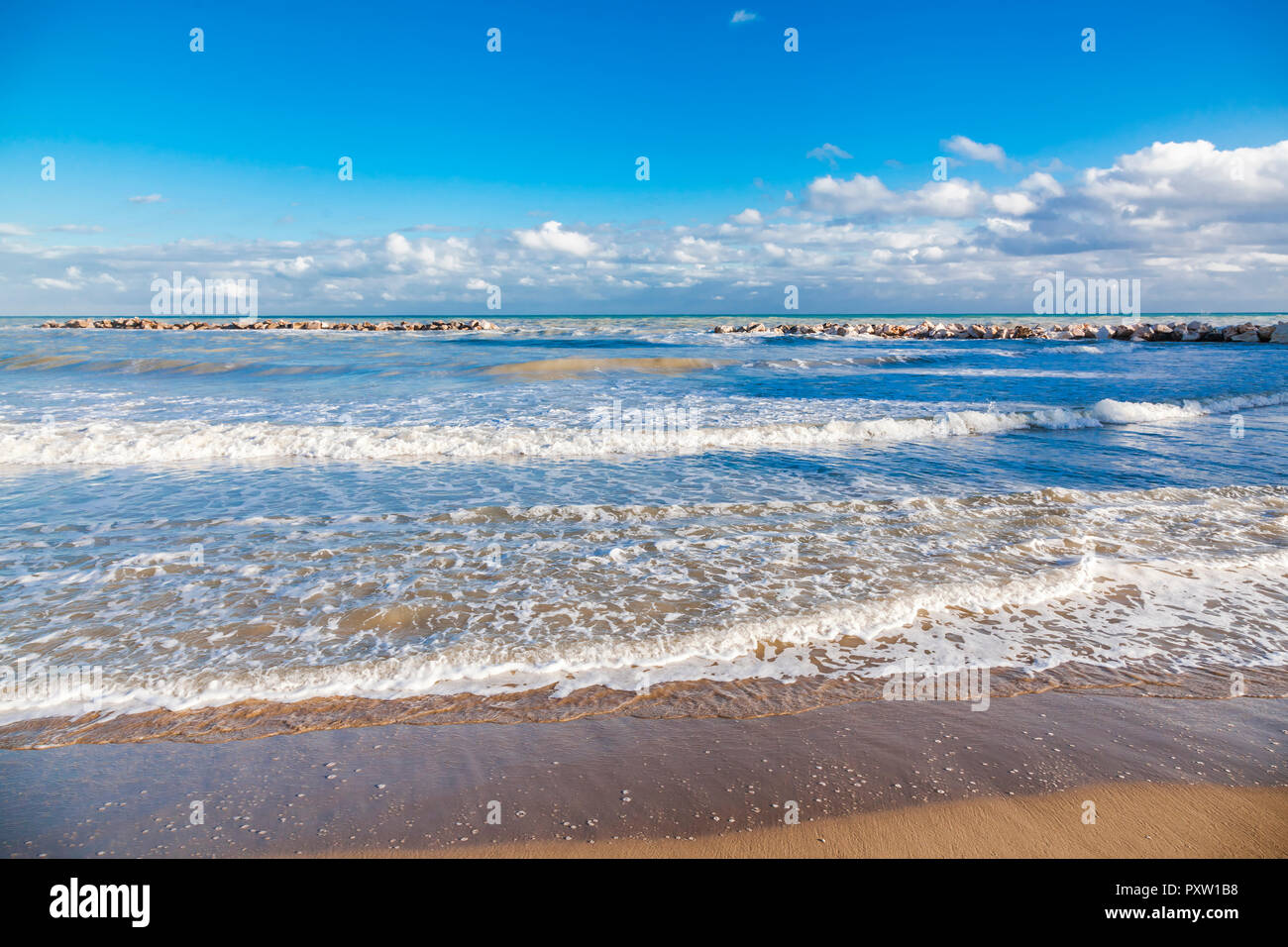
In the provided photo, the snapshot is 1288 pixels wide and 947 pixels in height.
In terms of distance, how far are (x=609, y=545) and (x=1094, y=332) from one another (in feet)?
171

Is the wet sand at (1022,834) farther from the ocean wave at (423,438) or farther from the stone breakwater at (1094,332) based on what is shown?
the stone breakwater at (1094,332)

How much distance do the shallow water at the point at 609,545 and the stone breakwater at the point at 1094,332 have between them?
32731mm

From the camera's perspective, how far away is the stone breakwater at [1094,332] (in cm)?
3947

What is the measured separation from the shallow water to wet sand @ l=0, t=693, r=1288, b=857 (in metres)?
0.42

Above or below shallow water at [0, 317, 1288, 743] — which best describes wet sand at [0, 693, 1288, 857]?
below

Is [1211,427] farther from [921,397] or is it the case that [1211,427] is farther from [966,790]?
[966,790]

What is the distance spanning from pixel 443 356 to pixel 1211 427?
26250 mm

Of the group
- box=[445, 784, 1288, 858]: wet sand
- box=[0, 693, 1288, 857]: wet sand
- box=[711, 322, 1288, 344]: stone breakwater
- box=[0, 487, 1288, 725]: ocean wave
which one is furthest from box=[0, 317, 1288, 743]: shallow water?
box=[711, 322, 1288, 344]: stone breakwater

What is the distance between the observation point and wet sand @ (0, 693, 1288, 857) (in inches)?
108

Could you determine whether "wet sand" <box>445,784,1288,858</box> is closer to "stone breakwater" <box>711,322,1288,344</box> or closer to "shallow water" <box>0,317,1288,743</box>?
"shallow water" <box>0,317,1288,743</box>

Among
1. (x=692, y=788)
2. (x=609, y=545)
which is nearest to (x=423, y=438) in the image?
(x=609, y=545)

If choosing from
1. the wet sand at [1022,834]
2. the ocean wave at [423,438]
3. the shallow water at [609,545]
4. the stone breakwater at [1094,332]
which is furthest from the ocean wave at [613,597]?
the stone breakwater at [1094,332]

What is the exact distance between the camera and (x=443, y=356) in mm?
28875
